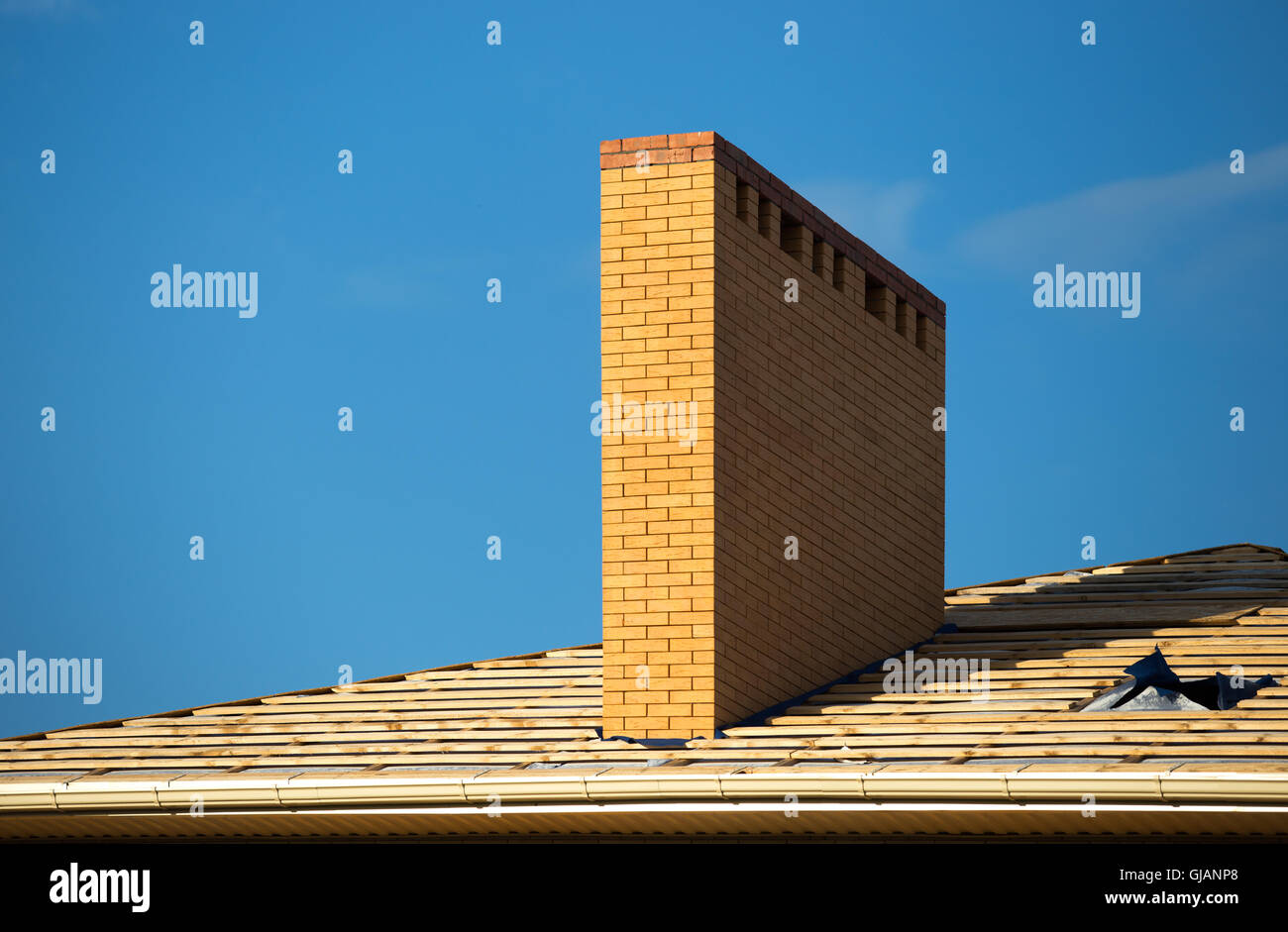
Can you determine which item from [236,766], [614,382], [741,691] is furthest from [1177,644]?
[236,766]

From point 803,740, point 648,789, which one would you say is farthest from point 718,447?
point 648,789

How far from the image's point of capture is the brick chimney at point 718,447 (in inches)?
450

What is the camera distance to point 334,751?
1167 cm

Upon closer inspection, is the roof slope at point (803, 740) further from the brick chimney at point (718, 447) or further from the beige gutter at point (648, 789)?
the brick chimney at point (718, 447)

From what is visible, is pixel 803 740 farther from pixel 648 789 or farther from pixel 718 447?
pixel 718 447

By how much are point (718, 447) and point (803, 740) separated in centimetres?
204

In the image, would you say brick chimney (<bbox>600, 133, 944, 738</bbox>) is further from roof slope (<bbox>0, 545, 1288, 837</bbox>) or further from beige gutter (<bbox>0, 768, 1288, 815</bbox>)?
beige gutter (<bbox>0, 768, 1288, 815</bbox>)

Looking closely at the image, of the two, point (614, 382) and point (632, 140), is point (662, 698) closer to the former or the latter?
point (614, 382)

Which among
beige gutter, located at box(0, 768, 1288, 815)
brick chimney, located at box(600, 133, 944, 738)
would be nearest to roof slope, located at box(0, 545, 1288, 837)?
beige gutter, located at box(0, 768, 1288, 815)

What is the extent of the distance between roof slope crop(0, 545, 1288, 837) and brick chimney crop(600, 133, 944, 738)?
407 mm

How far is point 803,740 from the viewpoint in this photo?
35.5 feet

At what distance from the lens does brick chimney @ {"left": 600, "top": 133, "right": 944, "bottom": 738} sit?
11422 millimetres

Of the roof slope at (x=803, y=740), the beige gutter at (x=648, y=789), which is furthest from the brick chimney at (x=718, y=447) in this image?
the beige gutter at (x=648, y=789)

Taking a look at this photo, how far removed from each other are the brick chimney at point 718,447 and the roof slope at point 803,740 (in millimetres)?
407
